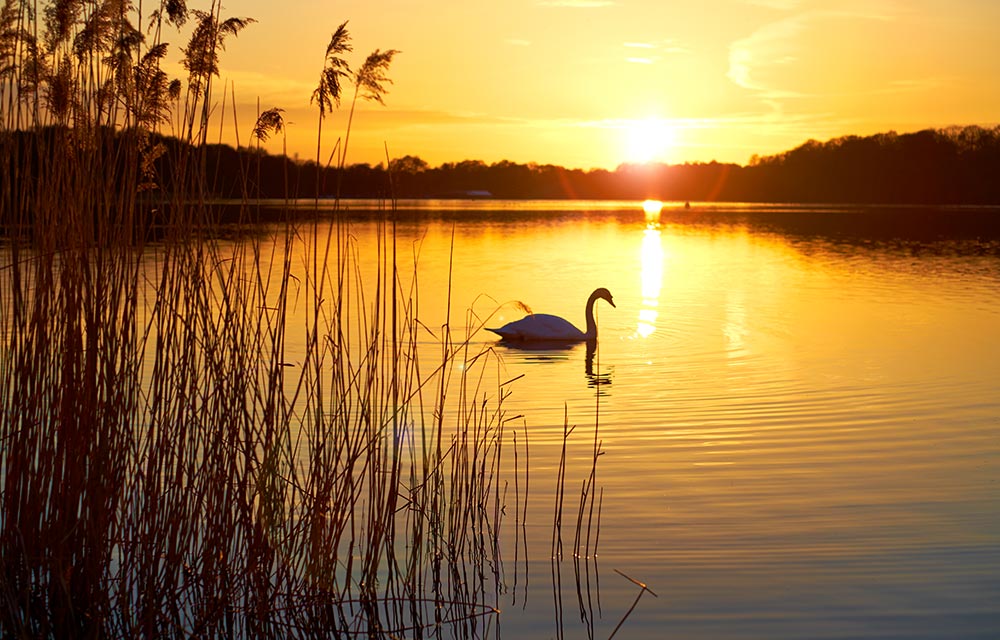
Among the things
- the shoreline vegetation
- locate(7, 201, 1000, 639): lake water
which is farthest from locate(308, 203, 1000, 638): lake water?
the shoreline vegetation

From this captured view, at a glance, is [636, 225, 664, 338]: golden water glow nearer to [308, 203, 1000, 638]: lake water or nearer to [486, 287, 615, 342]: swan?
[308, 203, 1000, 638]: lake water

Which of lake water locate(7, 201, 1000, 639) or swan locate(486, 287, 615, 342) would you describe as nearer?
lake water locate(7, 201, 1000, 639)

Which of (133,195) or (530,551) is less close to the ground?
(133,195)

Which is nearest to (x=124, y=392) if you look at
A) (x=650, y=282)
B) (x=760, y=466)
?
(x=760, y=466)

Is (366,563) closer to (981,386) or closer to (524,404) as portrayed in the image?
(524,404)

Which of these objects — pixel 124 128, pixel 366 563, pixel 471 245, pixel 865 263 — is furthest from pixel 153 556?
pixel 471 245

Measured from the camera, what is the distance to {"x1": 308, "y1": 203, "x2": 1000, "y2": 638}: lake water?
4.50m

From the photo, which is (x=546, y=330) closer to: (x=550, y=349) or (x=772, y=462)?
(x=550, y=349)

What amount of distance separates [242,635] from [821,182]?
92079 millimetres

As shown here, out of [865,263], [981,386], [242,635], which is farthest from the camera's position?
[865,263]

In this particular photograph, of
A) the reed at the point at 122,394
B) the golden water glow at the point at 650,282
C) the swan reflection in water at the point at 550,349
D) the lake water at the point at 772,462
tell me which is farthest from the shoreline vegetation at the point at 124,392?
the golden water glow at the point at 650,282

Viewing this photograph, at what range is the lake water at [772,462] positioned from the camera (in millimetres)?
4496

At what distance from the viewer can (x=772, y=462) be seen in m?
6.78

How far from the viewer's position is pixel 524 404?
883 cm
